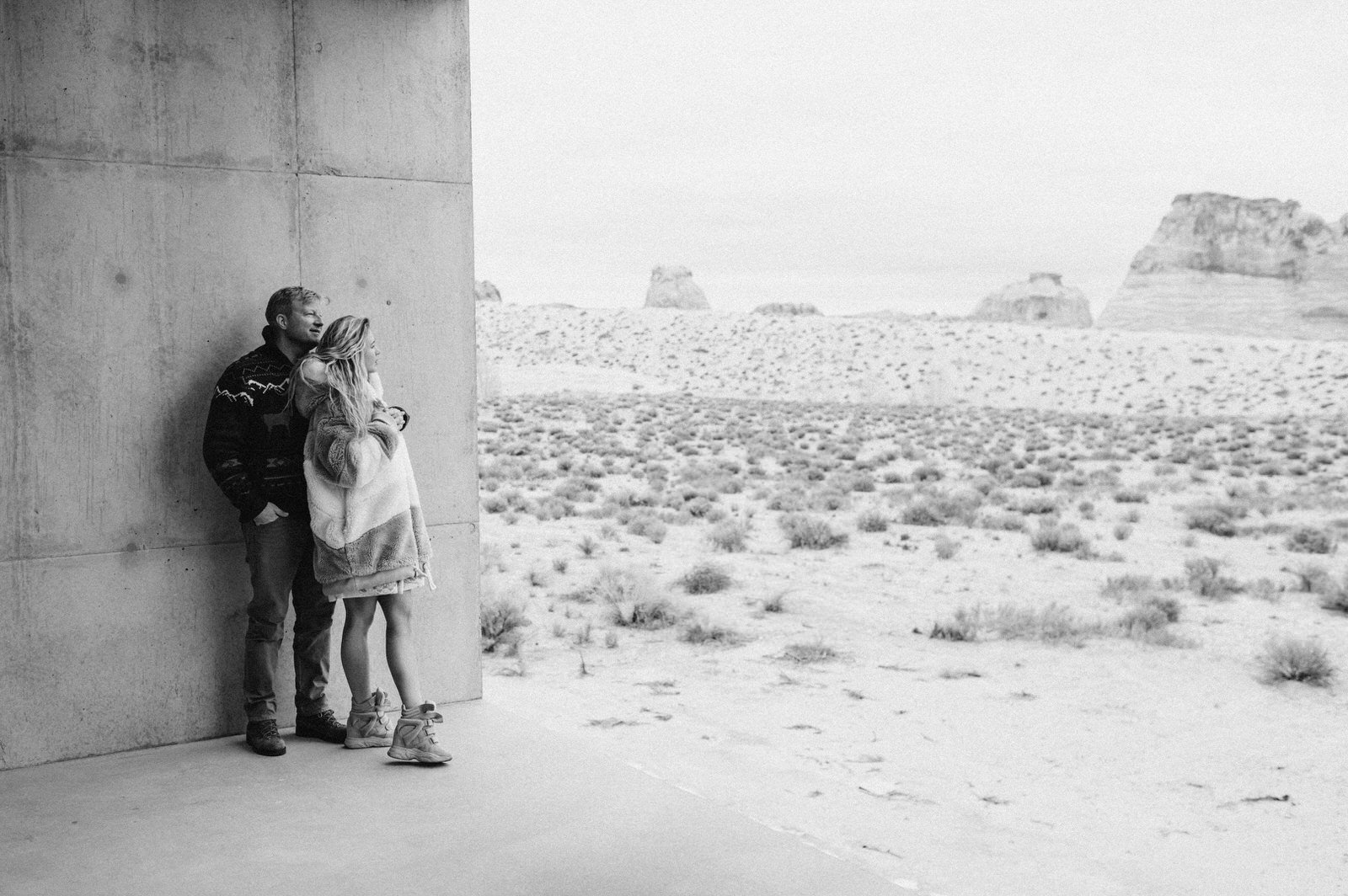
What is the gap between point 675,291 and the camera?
499 ft

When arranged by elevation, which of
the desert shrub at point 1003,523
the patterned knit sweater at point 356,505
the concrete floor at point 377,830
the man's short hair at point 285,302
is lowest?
the desert shrub at point 1003,523

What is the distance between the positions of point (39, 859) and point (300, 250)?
2933 millimetres

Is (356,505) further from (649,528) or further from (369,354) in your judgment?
(649,528)

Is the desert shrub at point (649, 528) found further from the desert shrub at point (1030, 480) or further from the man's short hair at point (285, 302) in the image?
the man's short hair at point (285, 302)

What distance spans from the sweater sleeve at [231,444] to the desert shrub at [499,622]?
4.15 m

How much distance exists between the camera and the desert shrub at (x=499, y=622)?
360 inches

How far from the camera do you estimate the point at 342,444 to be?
4.88 metres

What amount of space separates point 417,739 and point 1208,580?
9.16m

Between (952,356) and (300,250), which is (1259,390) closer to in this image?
(952,356)

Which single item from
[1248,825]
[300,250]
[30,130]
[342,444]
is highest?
[30,130]

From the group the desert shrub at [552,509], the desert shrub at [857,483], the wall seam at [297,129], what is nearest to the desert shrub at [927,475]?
the desert shrub at [857,483]

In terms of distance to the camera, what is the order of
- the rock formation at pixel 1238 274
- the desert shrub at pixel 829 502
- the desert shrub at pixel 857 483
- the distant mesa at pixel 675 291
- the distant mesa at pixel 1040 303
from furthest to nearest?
1. the distant mesa at pixel 1040 303
2. the distant mesa at pixel 675 291
3. the rock formation at pixel 1238 274
4. the desert shrub at pixel 857 483
5. the desert shrub at pixel 829 502

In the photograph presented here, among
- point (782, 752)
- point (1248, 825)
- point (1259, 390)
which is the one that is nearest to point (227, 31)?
point (782, 752)

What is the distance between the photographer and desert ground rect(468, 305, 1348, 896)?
5.53 metres
